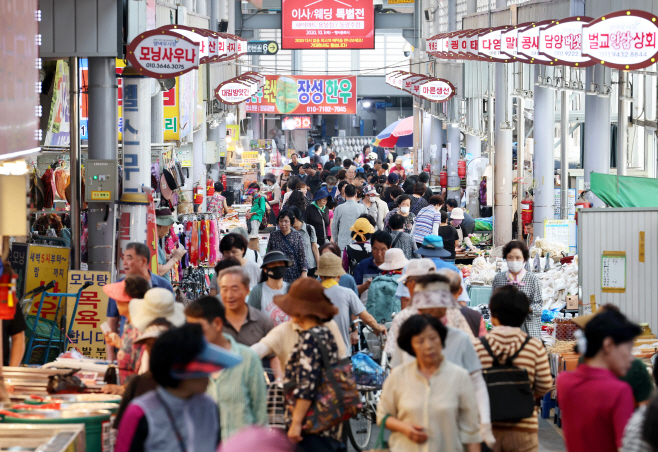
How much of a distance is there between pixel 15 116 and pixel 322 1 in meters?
25.4

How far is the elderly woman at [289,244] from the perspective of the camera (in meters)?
10.8

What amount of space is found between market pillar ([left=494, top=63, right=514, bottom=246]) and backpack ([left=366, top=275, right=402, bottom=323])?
10394 mm

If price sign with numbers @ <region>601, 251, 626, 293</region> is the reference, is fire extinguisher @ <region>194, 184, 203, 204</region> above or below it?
above

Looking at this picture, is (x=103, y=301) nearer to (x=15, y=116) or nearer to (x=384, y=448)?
(x=15, y=116)

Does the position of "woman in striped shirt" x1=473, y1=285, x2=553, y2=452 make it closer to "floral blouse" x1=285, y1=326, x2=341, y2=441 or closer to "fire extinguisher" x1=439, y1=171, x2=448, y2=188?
"floral blouse" x1=285, y1=326, x2=341, y2=441

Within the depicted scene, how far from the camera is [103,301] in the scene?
30.2 ft

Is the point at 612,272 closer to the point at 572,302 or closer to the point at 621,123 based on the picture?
the point at 572,302

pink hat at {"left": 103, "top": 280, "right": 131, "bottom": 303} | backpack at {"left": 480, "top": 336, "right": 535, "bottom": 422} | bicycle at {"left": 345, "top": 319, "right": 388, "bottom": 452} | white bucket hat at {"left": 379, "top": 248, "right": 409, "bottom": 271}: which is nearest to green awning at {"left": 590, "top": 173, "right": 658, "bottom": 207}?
white bucket hat at {"left": 379, "top": 248, "right": 409, "bottom": 271}

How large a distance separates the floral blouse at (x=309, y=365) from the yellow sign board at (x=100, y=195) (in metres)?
5.23

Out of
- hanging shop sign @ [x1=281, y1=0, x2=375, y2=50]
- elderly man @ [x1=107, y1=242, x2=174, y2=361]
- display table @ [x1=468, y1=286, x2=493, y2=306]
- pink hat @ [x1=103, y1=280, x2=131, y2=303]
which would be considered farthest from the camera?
hanging shop sign @ [x1=281, y1=0, x2=375, y2=50]

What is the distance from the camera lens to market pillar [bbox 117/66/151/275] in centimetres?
984

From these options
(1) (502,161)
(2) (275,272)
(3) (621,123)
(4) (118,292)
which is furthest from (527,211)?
(4) (118,292)

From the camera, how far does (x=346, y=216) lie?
13.5 m

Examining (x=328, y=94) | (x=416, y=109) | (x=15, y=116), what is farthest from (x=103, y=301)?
(x=328, y=94)
